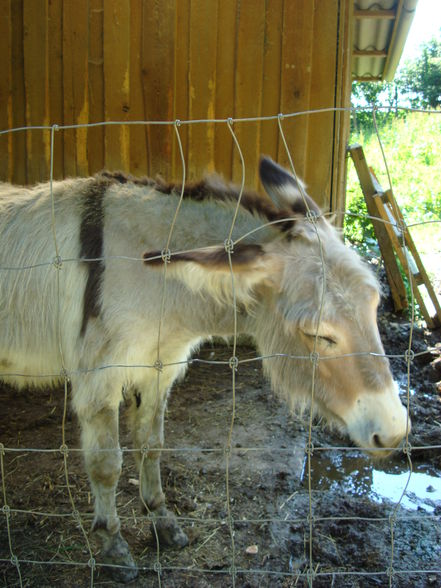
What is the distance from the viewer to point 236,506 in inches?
135

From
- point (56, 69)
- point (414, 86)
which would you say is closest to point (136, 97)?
point (56, 69)

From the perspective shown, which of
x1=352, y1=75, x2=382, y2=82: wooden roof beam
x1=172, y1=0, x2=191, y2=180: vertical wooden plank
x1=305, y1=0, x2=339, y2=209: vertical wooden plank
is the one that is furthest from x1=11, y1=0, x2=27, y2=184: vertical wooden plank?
x1=352, y1=75, x2=382, y2=82: wooden roof beam

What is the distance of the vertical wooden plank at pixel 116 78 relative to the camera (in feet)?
17.0

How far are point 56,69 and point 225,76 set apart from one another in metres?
1.60

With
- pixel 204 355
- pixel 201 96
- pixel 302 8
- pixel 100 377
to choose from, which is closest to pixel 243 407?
pixel 204 355

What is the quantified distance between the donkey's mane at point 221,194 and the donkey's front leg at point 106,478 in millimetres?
1149

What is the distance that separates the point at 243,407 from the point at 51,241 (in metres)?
2.50

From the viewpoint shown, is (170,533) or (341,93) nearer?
(170,533)

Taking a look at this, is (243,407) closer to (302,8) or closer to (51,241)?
(51,241)

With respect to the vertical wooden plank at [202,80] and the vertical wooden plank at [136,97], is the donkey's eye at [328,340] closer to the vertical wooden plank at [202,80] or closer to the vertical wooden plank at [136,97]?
the vertical wooden plank at [202,80]

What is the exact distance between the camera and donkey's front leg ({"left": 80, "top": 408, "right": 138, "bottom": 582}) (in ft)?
9.13

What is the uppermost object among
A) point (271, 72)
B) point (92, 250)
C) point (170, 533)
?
point (271, 72)

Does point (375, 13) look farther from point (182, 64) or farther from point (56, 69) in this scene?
point (56, 69)

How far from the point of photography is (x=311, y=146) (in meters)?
5.26
